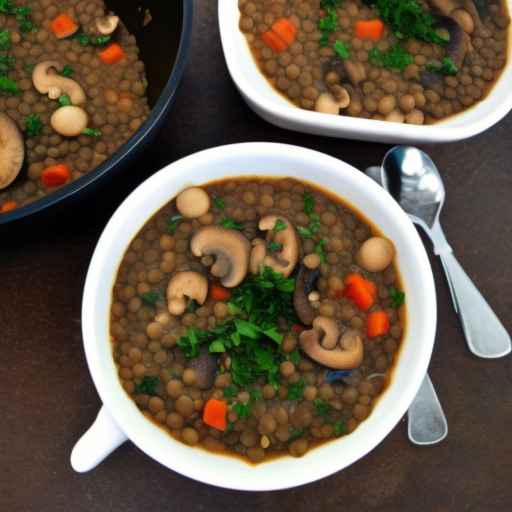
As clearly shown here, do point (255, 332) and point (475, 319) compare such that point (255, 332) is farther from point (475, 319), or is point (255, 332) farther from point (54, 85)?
point (54, 85)

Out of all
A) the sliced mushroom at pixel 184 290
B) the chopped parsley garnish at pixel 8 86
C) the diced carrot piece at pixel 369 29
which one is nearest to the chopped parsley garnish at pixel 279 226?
the sliced mushroom at pixel 184 290

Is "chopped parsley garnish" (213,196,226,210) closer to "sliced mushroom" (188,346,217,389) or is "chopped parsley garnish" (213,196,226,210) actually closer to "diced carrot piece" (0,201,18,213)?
"sliced mushroom" (188,346,217,389)

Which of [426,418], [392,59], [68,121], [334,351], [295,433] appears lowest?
[426,418]

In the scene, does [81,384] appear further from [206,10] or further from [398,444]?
[206,10]

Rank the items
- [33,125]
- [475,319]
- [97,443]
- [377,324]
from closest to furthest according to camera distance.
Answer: [97,443] < [377,324] < [33,125] < [475,319]

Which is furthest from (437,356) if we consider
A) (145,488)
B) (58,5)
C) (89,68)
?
(58,5)

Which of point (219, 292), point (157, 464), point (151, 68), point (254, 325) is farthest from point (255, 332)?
point (151, 68)
